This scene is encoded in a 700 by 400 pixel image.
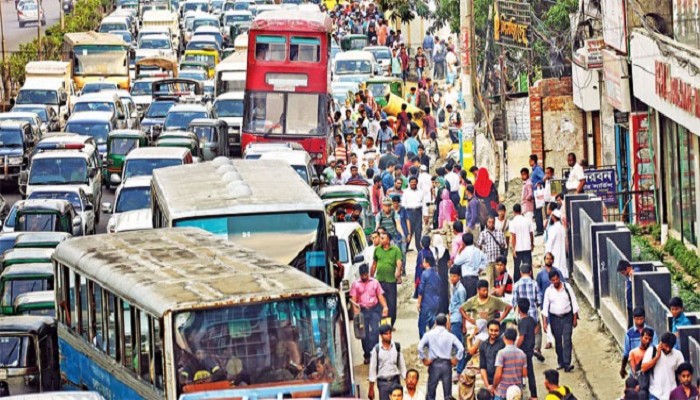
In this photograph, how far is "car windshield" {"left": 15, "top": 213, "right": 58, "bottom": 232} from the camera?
105 ft

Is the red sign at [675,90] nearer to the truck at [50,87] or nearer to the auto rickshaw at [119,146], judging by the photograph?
the auto rickshaw at [119,146]

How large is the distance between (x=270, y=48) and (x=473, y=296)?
19.3 meters

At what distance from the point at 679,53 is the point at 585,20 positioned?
1040 cm

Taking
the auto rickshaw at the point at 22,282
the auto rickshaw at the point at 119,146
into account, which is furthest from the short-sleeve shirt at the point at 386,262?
the auto rickshaw at the point at 119,146

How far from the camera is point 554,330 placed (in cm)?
2184

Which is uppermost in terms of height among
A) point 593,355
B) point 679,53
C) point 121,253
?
point 679,53

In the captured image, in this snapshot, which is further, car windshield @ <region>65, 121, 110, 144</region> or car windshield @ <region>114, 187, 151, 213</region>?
car windshield @ <region>65, 121, 110, 144</region>

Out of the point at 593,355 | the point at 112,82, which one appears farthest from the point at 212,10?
the point at 593,355

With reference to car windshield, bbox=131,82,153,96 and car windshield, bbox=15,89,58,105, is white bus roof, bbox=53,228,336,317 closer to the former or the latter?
car windshield, bbox=15,89,58,105

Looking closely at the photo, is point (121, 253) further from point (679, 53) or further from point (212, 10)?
point (212, 10)

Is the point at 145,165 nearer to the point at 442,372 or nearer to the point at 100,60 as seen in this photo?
the point at 442,372

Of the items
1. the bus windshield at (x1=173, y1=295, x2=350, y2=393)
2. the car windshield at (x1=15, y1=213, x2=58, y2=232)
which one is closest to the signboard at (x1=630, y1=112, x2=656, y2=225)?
the car windshield at (x1=15, y1=213, x2=58, y2=232)

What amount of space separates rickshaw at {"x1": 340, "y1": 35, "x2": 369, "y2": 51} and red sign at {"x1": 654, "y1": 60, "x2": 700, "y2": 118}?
129ft

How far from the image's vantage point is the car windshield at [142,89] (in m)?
56.6
